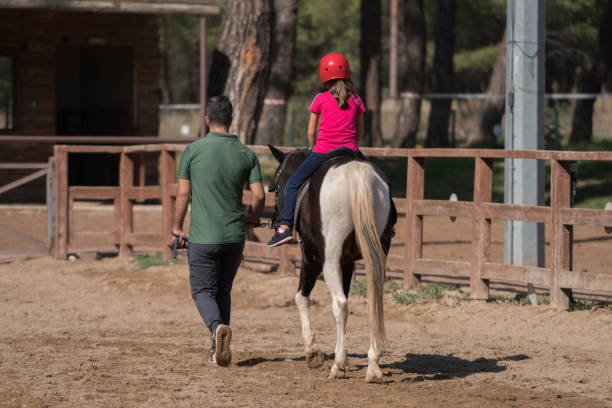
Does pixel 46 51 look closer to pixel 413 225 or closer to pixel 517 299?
pixel 413 225

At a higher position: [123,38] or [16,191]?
[123,38]

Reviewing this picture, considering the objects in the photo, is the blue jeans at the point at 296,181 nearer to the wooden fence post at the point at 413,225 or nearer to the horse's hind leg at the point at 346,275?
the horse's hind leg at the point at 346,275

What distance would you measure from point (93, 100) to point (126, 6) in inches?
268

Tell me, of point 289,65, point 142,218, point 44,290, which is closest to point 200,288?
point 44,290

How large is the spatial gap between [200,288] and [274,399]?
1218 mm

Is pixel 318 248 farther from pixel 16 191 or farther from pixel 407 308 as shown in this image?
pixel 16 191

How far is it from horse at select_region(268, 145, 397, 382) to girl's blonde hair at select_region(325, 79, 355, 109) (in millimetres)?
382

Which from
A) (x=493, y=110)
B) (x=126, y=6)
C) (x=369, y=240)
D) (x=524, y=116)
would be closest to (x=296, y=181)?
(x=369, y=240)

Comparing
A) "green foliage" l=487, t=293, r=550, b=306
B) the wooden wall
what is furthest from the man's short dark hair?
the wooden wall

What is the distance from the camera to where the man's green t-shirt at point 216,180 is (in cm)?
678

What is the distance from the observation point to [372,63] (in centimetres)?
2875

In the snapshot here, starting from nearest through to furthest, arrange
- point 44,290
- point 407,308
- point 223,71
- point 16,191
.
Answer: point 407,308
point 44,290
point 223,71
point 16,191

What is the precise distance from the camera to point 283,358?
7395 mm

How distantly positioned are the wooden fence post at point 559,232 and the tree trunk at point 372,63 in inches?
765
